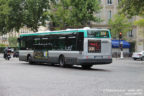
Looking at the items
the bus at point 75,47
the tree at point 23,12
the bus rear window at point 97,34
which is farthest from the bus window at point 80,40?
the tree at point 23,12

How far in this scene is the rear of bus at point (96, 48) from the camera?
21.8 m

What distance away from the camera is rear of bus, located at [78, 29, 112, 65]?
71.5 ft

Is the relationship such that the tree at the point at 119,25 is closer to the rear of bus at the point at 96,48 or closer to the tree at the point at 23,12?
the tree at the point at 23,12

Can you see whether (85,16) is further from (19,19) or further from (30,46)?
(30,46)

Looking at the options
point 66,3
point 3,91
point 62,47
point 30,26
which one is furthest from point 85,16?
point 3,91

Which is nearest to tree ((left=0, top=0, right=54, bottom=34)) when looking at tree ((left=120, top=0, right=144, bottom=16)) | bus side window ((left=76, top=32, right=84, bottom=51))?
tree ((left=120, top=0, right=144, bottom=16))

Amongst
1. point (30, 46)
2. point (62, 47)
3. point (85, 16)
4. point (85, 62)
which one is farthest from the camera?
point (85, 16)

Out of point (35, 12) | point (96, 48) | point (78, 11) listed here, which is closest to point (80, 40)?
point (96, 48)

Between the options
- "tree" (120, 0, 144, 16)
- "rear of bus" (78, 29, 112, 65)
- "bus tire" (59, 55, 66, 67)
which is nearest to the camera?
"rear of bus" (78, 29, 112, 65)

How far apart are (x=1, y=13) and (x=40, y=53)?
121 feet

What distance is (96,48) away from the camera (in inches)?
868

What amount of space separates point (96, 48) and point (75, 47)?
4.57 ft

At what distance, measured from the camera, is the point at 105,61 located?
22.1 metres

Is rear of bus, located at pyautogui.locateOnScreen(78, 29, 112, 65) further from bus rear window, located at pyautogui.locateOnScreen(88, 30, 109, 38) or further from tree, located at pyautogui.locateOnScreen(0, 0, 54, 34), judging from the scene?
tree, located at pyautogui.locateOnScreen(0, 0, 54, 34)
